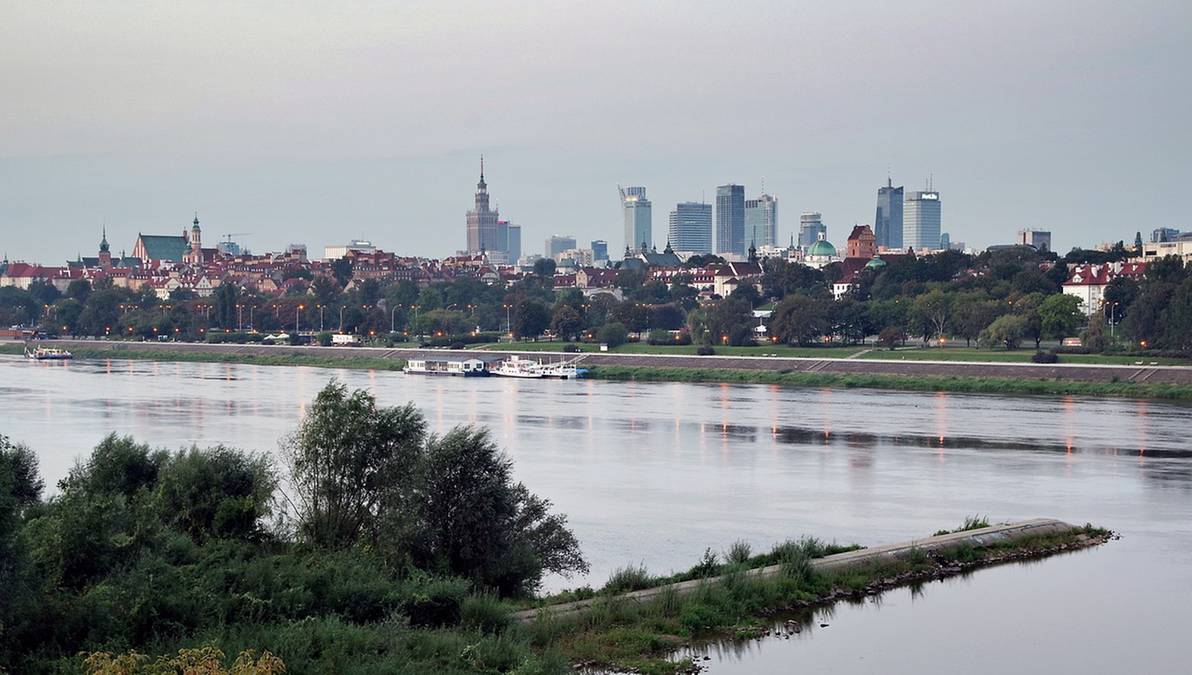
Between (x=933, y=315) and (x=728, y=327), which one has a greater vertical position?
(x=933, y=315)

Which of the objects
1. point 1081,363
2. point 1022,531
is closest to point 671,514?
point 1022,531

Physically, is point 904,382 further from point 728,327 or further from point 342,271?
point 342,271

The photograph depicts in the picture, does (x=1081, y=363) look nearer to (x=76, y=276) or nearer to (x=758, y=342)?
(x=758, y=342)

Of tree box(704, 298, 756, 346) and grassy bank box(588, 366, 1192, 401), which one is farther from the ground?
tree box(704, 298, 756, 346)

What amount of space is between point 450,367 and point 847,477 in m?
36.6

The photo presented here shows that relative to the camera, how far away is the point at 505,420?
35094 millimetres

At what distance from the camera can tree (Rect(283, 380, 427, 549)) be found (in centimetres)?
1392

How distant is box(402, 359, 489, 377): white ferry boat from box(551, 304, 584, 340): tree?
27.2ft

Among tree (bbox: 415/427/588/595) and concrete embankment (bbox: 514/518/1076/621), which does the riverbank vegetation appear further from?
tree (bbox: 415/427/588/595)

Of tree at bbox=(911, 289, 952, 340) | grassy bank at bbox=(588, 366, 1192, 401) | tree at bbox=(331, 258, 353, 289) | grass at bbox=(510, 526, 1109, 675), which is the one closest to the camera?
grass at bbox=(510, 526, 1109, 675)

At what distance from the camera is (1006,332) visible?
54812mm

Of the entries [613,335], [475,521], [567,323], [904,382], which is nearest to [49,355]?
[567,323]

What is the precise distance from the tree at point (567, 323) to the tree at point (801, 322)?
405 inches

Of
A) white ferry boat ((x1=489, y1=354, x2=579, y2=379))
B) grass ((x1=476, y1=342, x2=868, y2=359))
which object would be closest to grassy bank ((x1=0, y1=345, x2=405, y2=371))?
white ferry boat ((x1=489, y1=354, x2=579, y2=379))
